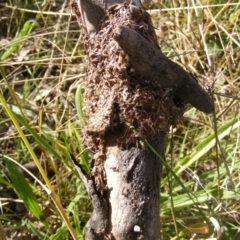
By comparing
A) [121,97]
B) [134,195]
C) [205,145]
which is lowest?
[205,145]

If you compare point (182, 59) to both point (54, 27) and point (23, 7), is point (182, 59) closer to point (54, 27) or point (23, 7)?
point (54, 27)

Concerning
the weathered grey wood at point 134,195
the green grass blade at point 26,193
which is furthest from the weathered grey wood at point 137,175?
the green grass blade at point 26,193

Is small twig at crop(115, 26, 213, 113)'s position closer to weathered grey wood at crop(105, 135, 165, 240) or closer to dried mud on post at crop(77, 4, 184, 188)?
dried mud on post at crop(77, 4, 184, 188)

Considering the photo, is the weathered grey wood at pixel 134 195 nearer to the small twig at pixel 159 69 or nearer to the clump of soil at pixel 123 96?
the clump of soil at pixel 123 96

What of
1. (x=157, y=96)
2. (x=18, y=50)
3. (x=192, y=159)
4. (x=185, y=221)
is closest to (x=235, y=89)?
(x=192, y=159)

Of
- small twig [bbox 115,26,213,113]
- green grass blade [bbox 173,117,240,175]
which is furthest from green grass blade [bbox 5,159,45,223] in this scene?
small twig [bbox 115,26,213,113]

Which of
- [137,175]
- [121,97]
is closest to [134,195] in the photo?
[137,175]

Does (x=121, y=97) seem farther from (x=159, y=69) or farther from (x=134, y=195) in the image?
(x=134, y=195)

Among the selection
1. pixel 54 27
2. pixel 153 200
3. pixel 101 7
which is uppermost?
pixel 101 7
